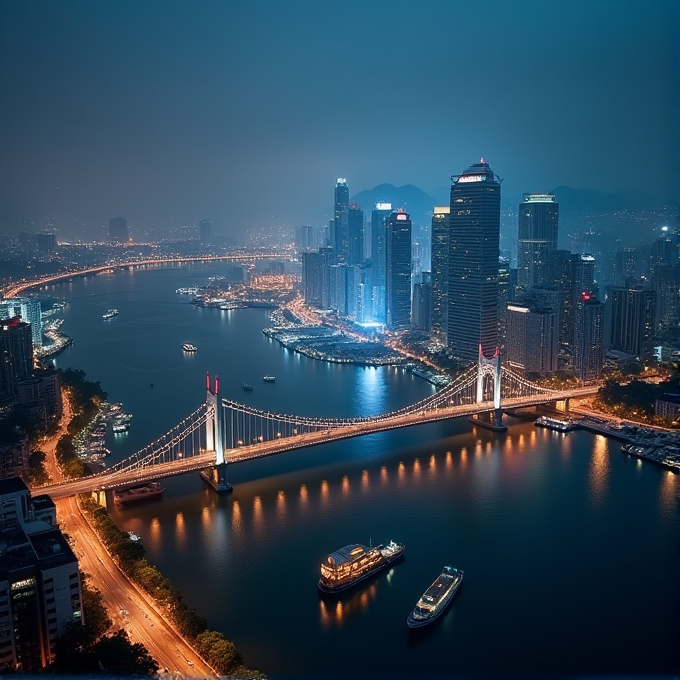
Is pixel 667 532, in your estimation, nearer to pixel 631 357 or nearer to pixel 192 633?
pixel 192 633

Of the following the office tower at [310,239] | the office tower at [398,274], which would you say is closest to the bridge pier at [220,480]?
the office tower at [398,274]

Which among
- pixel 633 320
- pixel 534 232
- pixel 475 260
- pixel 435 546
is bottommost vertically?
pixel 435 546

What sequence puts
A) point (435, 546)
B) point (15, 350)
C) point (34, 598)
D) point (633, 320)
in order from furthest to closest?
point (633, 320) < point (15, 350) < point (435, 546) < point (34, 598)

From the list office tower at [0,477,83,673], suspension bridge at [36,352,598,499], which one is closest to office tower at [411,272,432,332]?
suspension bridge at [36,352,598,499]

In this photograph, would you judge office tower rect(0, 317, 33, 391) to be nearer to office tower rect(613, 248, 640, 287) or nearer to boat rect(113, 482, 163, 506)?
boat rect(113, 482, 163, 506)

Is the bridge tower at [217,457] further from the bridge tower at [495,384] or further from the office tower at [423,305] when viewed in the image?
the office tower at [423,305]

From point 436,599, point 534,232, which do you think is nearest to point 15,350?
point 436,599

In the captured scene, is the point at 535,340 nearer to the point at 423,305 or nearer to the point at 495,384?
the point at 495,384
